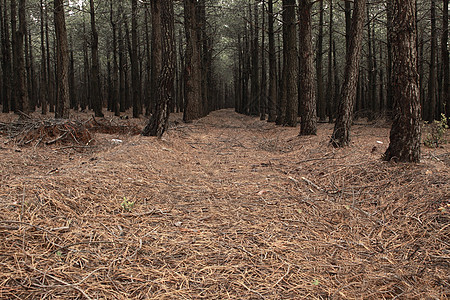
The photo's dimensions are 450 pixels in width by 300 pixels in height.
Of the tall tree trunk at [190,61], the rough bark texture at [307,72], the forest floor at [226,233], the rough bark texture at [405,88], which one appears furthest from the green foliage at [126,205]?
the tall tree trunk at [190,61]

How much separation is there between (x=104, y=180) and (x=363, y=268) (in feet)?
10.6

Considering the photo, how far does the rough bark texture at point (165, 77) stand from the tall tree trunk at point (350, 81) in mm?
4424

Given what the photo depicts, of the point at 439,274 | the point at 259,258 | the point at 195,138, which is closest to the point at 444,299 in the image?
the point at 439,274

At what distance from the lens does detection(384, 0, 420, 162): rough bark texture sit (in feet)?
14.8

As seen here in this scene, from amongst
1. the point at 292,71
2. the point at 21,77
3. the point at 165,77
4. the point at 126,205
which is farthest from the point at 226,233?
the point at 21,77

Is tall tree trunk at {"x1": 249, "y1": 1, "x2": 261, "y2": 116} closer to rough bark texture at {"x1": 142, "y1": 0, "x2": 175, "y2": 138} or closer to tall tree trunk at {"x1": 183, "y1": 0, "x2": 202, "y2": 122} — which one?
tall tree trunk at {"x1": 183, "y1": 0, "x2": 202, "y2": 122}

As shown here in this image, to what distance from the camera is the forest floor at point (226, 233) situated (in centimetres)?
204

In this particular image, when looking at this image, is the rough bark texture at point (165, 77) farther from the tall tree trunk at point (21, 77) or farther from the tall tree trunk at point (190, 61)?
the tall tree trunk at point (21, 77)

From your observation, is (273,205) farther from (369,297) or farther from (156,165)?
(156,165)

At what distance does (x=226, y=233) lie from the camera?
114 inches

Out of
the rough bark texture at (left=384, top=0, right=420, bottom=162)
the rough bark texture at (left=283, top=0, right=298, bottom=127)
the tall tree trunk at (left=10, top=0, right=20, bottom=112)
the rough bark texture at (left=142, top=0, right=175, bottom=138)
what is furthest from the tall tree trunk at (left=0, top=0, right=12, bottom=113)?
the rough bark texture at (left=384, top=0, right=420, bottom=162)

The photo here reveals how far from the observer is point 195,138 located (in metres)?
10.1

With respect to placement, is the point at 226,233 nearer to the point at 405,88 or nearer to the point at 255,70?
the point at 405,88

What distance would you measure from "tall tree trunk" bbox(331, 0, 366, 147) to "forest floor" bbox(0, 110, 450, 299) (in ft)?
7.33
